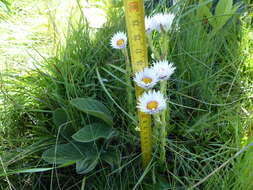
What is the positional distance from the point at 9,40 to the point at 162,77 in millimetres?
1021

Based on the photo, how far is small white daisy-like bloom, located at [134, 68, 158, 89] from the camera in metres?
0.68

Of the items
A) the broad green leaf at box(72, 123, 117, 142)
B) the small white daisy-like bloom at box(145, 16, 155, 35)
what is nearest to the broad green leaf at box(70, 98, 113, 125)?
the broad green leaf at box(72, 123, 117, 142)

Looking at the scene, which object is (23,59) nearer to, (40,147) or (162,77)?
(40,147)

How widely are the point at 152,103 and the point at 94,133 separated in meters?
0.23

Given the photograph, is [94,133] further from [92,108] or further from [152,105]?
[152,105]

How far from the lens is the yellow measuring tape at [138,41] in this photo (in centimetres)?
66

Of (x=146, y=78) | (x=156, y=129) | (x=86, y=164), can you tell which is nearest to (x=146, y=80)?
(x=146, y=78)

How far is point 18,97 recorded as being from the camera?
1006 millimetres

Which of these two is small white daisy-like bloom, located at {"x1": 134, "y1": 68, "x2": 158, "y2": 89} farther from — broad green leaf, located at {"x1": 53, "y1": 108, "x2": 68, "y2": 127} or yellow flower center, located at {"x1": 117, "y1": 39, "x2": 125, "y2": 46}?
broad green leaf, located at {"x1": 53, "y1": 108, "x2": 68, "y2": 127}

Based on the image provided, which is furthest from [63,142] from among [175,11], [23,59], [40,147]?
[175,11]

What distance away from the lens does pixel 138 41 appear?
70 centimetres

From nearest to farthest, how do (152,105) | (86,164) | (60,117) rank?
(152,105)
(86,164)
(60,117)

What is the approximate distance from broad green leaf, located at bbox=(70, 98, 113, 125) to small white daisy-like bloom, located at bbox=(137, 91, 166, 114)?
0.17 metres

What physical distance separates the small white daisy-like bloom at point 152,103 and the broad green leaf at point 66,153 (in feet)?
0.84
